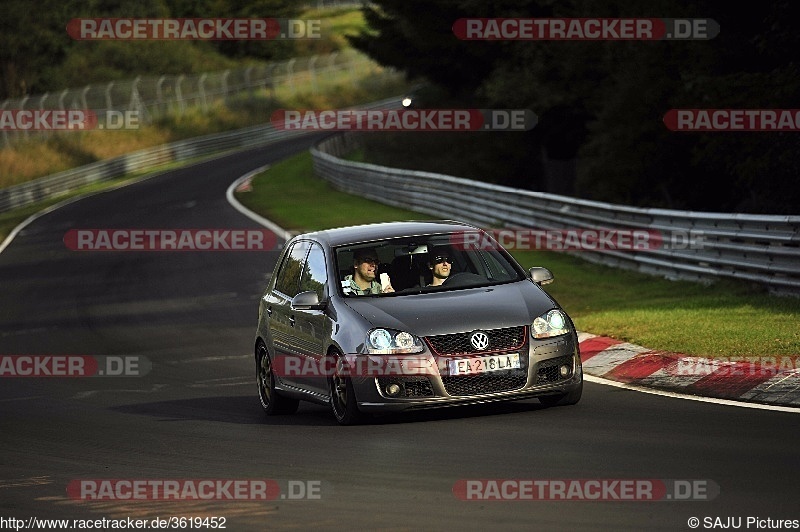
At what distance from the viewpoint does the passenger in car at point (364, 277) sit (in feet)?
40.5

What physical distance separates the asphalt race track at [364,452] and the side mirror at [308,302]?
94cm

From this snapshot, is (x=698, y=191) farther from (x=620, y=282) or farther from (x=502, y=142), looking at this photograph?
(x=620, y=282)

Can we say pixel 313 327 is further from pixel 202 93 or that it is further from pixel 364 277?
pixel 202 93

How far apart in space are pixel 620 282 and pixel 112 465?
44.3 ft

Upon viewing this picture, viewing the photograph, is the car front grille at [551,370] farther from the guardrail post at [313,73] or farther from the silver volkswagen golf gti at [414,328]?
the guardrail post at [313,73]

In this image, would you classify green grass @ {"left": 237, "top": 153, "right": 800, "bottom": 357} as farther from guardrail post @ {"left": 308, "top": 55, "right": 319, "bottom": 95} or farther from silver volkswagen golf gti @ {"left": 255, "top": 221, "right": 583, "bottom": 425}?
guardrail post @ {"left": 308, "top": 55, "right": 319, "bottom": 95}

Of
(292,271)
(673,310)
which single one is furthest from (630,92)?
(292,271)

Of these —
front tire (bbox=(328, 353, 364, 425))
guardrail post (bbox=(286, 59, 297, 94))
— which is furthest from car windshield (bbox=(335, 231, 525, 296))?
guardrail post (bbox=(286, 59, 297, 94))

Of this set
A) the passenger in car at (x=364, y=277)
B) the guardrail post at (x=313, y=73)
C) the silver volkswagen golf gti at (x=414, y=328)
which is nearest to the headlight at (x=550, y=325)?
the silver volkswagen golf gti at (x=414, y=328)

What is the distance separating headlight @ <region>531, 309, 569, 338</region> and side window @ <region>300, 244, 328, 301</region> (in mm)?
1882

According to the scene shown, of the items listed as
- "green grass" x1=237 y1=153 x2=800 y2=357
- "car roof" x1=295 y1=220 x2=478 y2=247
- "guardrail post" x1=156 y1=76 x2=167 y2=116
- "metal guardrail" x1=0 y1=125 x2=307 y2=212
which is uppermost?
"car roof" x1=295 y1=220 x2=478 y2=247

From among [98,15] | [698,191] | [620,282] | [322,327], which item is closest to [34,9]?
[98,15]

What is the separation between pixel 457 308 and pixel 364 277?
1.16 metres

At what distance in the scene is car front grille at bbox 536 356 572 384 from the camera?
11.4 metres
